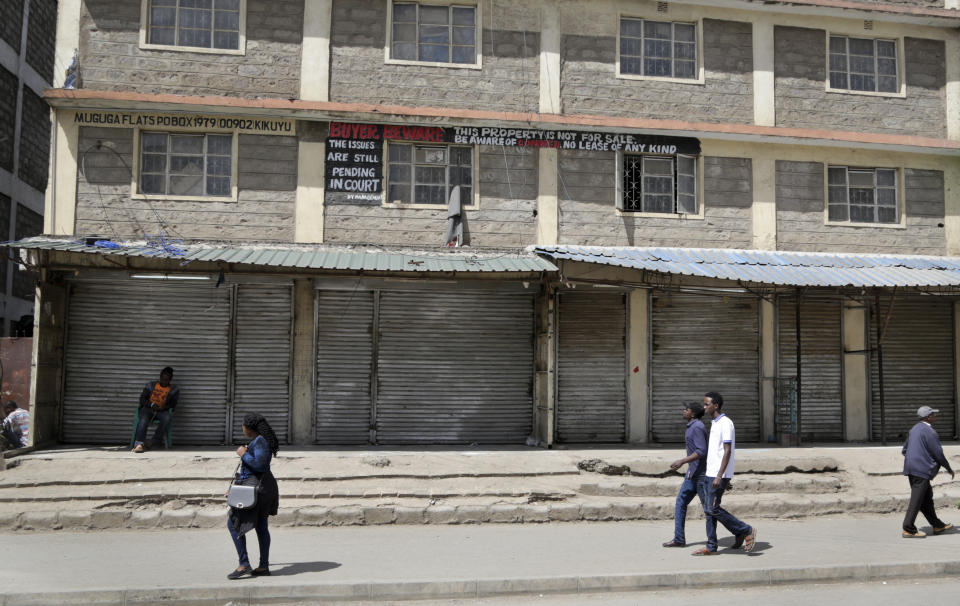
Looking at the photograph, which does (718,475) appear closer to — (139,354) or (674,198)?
(674,198)

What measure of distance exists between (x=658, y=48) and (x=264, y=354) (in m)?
8.99

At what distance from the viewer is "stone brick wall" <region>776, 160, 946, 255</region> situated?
14.6 m

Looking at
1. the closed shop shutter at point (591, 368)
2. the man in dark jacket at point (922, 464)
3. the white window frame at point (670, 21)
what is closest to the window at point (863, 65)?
the white window frame at point (670, 21)

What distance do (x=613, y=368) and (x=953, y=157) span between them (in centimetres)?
802

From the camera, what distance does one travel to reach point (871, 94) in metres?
15.1

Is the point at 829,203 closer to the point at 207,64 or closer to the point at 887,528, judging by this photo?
the point at 887,528

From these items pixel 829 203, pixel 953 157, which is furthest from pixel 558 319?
pixel 953 157

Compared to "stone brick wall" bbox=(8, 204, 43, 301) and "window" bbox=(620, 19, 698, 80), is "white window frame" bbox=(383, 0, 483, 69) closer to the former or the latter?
"window" bbox=(620, 19, 698, 80)

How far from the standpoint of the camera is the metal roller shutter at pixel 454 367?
1338cm

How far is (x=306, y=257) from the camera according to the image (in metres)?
11.9

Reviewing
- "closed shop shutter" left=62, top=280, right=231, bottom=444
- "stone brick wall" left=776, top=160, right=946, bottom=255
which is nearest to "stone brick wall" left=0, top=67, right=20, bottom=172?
"closed shop shutter" left=62, top=280, right=231, bottom=444

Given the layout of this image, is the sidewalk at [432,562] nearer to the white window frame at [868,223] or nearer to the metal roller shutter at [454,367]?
the metal roller shutter at [454,367]

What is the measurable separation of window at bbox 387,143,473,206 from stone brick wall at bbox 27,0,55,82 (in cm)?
1299

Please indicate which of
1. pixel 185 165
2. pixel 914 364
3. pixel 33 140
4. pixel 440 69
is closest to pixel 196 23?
pixel 185 165
